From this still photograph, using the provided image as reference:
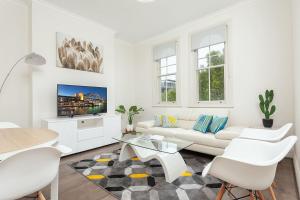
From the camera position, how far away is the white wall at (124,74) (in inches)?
189

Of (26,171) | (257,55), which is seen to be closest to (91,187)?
(26,171)

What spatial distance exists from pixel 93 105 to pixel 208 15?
3.29 metres

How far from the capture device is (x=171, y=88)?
4465 millimetres

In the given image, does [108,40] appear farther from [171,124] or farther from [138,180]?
[138,180]

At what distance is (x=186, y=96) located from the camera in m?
4.02

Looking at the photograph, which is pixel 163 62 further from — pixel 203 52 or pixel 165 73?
pixel 203 52

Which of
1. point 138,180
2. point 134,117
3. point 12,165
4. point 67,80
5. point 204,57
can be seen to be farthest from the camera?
point 134,117

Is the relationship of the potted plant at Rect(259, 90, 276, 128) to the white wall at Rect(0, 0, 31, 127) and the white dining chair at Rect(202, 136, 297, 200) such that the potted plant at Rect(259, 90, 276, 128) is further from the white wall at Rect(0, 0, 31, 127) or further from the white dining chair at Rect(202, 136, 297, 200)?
the white wall at Rect(0, 0, 31, 127)

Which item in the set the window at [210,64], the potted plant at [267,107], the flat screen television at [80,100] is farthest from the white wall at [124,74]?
the potted plant at [267,107]

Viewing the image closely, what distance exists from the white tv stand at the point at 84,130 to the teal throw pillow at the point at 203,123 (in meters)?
1.89

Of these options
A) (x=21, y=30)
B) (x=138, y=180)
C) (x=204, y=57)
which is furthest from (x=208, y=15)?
(x=21, y=30)

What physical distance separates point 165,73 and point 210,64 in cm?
131

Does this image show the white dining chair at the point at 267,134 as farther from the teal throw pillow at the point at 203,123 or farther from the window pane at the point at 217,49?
the window pane at the point at 217,49

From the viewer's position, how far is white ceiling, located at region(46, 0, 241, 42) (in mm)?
3090
